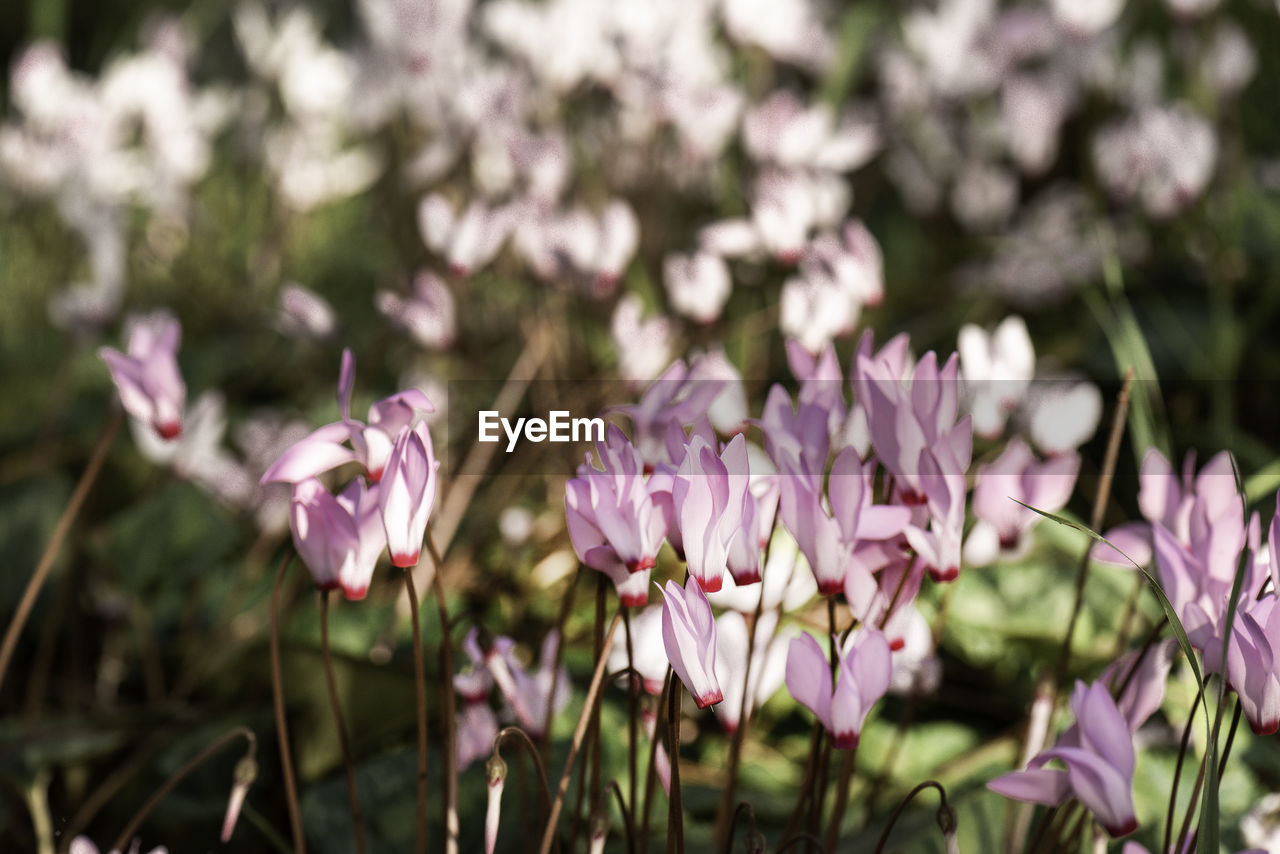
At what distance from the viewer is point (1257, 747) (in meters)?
0.83

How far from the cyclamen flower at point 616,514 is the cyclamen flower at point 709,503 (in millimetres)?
15

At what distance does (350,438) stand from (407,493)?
0.06 meters

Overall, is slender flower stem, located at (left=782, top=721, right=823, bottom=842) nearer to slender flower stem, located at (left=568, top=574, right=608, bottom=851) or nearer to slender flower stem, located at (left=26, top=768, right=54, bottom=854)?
slender flower stem, located at (left=568, top=574, right=608, bottom=851)

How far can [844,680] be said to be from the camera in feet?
1.57

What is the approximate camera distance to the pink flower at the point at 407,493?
499 mm

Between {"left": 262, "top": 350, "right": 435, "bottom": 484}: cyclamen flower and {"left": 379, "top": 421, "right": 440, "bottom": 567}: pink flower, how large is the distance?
0.02 m

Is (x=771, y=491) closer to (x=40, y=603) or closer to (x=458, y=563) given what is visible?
(x=458, y=563)

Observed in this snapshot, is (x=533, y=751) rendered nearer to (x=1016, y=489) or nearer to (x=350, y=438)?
(x=350, y=438)

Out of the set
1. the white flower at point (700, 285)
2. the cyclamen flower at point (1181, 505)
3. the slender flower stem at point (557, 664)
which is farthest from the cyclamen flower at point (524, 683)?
the white flower at point (700, 285)

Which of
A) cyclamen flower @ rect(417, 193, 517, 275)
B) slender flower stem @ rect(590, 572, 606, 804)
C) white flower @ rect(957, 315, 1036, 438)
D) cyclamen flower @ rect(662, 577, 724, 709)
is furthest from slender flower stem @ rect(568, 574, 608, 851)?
cyclamen flower @ rect(417, 193, 517, 275)

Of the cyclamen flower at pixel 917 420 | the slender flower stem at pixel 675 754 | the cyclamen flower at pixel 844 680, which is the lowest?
the slender flower stem at pixel 675 754

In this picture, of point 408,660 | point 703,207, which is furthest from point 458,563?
point 703,207

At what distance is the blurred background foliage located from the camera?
2.78 feet

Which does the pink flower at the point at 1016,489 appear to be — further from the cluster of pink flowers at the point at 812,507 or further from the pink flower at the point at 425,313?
the pink flower at the point at 425,313
